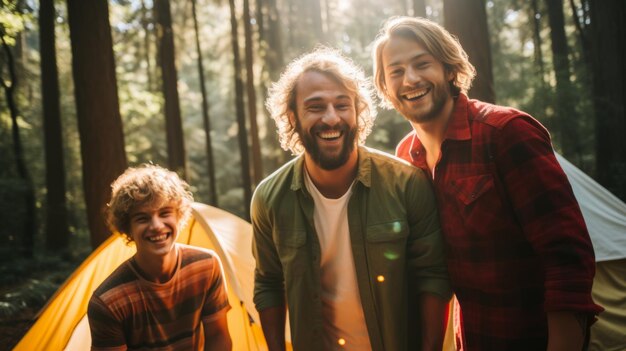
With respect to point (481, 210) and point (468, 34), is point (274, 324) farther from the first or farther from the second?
point (468, 34)

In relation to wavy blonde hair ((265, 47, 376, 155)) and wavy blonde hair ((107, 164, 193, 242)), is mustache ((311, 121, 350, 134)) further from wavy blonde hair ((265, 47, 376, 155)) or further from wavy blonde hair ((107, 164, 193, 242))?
wavy blonde hair ((107, 164, 193, 242))

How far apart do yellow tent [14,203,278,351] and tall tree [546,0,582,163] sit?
11686mm

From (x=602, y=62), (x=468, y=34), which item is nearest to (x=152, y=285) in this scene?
(x=468, y=34)

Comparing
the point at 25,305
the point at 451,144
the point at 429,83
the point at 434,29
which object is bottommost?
the point at 25,305

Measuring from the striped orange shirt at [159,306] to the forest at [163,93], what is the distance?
342 centimetres

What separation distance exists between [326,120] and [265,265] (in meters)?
0.98

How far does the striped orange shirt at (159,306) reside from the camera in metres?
3.05

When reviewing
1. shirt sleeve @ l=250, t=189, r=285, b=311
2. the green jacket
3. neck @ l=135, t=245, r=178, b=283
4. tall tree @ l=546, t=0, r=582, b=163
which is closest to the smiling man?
the green jacket

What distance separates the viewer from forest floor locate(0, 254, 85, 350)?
654cm

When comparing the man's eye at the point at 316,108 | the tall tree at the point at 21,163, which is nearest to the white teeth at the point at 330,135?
the man's eye at the point at 316,108

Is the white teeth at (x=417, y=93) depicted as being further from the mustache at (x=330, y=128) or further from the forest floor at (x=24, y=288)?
the forest floor at (x=24, y=288)

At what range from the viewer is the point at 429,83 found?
7.78ft

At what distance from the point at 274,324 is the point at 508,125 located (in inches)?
69.4

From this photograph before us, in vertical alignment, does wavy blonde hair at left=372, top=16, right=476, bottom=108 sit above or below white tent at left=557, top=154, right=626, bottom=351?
above
